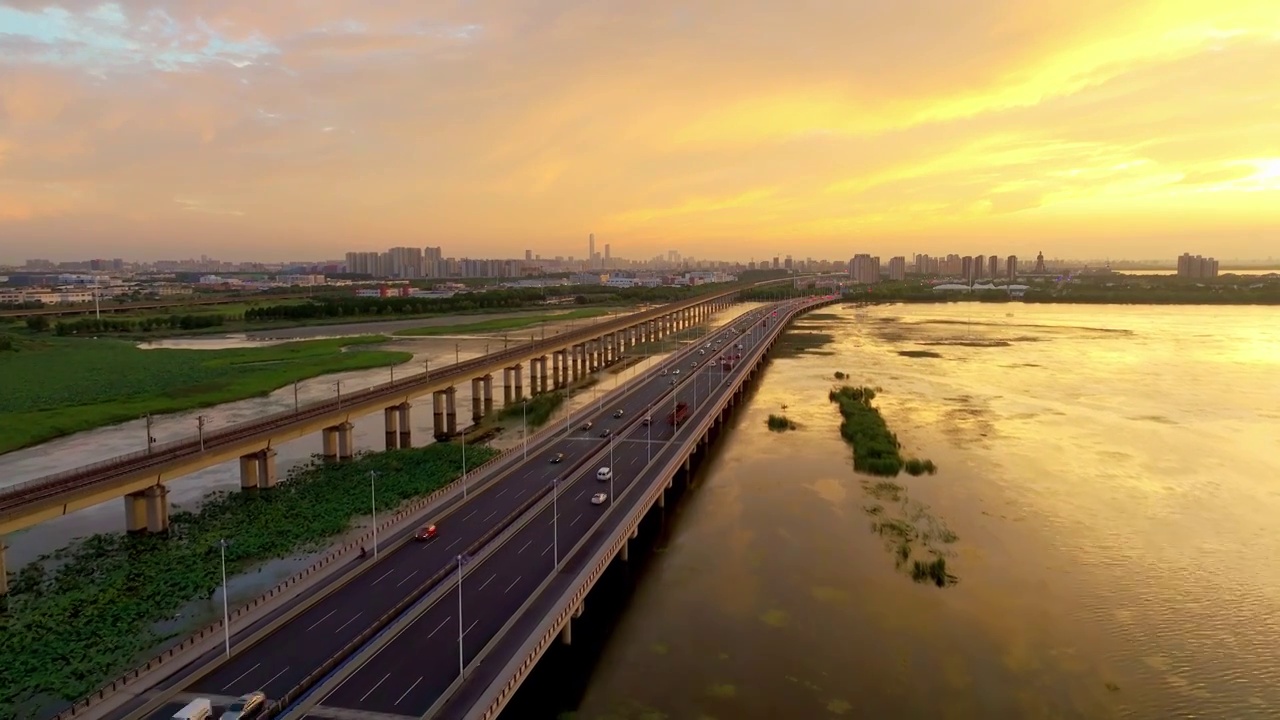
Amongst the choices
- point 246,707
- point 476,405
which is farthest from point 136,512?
point 476,405

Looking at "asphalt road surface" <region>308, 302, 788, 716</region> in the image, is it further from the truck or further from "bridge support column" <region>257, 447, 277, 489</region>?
"bridge support column" <region>257, 447, 277, 489</region>

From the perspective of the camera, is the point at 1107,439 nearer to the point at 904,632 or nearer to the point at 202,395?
the point at 904,632

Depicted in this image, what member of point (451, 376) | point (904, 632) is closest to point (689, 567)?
point (904, 632)

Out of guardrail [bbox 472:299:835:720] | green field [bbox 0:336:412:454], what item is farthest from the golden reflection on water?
green field [bbox 0:336:412:454]

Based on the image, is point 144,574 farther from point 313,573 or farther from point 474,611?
point 474,611

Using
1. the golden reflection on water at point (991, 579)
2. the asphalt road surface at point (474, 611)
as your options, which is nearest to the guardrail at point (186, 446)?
the asphalt road surface at point (474, 611)
